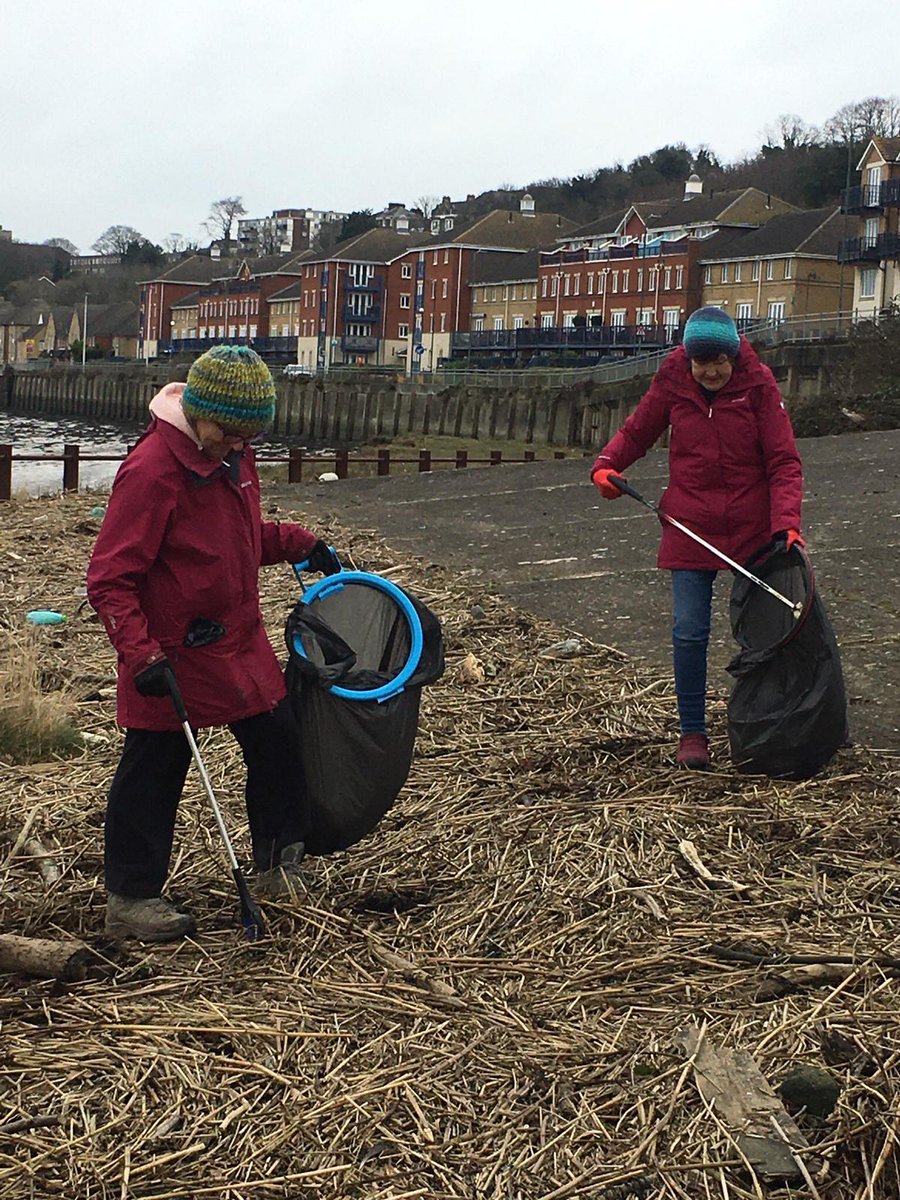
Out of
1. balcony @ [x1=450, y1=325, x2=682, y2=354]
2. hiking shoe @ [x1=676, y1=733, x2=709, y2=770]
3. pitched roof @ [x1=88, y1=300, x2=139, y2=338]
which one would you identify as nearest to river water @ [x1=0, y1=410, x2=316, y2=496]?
hiking shoe @ [x1=676, y1=733, x2=709, y2=770]

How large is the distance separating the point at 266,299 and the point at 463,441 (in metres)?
67.6

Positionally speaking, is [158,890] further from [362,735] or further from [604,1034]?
[604,1034]

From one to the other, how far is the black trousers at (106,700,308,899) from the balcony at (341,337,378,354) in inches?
3766

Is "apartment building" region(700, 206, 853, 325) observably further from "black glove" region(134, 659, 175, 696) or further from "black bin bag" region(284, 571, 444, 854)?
"black glove" region(134, 659, 175, 696)

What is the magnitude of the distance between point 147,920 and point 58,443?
46905 mm

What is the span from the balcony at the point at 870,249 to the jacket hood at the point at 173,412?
6036cm

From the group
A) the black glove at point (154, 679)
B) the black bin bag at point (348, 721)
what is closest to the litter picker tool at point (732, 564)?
the black bin bag at point (348, 721)

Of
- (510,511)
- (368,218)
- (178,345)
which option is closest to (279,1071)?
(510,511)

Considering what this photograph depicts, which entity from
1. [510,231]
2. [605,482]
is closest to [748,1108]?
[605,482]

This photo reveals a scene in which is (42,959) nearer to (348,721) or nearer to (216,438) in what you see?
(348,721)

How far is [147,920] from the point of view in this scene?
4.04 m

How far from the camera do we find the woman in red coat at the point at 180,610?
398 centimetres

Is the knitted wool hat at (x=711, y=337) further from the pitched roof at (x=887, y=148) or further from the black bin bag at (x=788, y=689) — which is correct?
the pitched roof at (x=887, y=148)

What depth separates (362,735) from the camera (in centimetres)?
438
